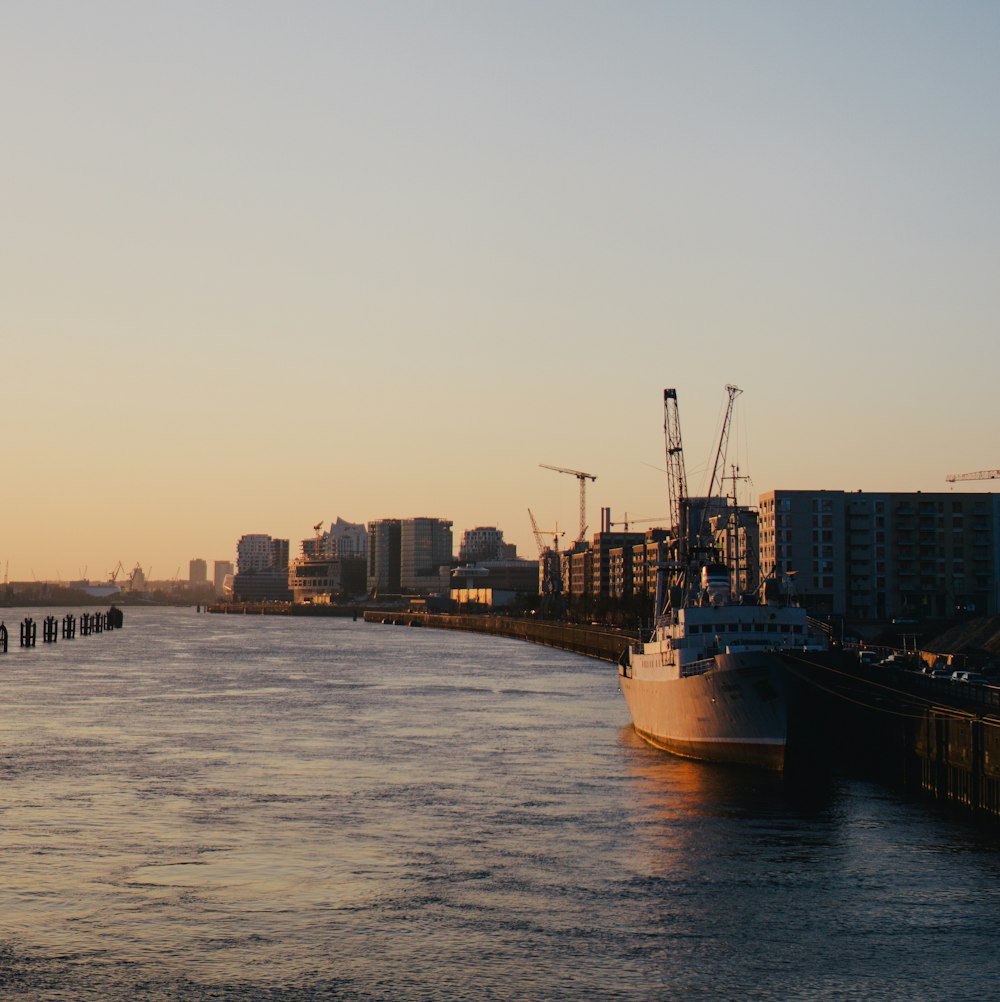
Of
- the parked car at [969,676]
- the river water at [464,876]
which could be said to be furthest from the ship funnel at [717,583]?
the parked car at [969,676]

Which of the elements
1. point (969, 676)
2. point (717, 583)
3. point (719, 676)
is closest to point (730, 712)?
point (719, 676)

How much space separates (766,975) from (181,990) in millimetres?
15609

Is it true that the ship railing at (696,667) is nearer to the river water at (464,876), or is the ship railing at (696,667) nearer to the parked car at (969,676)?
the river water at (464,876)

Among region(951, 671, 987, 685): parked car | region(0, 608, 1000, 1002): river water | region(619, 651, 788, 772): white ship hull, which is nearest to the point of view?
region(0, 608, 1000, 1002): river water

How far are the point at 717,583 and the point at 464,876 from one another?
44870 mm

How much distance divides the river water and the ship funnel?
11140 mm

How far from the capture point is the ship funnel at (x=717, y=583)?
8762cm

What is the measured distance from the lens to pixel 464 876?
1879 inches

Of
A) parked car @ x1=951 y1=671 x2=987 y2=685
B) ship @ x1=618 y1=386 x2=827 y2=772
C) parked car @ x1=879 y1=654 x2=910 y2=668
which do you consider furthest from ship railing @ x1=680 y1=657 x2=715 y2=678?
parked car @ x1=879 y1=654 x2=910 y2=668

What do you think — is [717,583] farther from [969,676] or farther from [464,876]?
[464,876]

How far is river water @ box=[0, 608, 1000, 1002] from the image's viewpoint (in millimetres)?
37031

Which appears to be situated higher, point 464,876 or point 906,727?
point 906,727

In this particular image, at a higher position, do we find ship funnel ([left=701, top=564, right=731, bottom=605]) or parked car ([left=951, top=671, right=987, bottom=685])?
ship funnel ([left=701, top=564, right=731, bottom=605])

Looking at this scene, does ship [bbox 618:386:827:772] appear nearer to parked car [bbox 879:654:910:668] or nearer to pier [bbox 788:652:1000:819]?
pier [bbox 788:652:1000:819]
